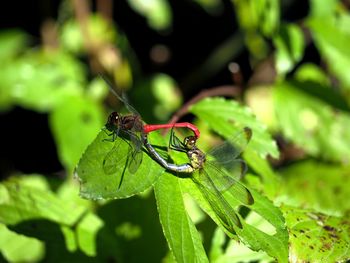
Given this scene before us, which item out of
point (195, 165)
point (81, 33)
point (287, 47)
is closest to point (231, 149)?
point (195, 165)

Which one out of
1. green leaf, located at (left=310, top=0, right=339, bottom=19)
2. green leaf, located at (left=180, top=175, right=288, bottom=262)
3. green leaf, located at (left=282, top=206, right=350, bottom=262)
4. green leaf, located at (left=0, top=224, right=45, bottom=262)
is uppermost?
green leaf, located at (left=310, top=0, right=339, bottom=19)

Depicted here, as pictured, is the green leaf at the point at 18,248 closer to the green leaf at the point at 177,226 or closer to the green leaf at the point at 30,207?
the green leaf at the point at 30,207

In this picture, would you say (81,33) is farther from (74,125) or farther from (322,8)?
(322,8)

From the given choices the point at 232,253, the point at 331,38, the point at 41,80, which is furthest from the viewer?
the point at 41,80

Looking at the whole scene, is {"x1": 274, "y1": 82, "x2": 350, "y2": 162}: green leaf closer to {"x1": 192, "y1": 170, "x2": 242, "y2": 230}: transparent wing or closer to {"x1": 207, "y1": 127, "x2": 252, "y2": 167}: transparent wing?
{"x1": 207, "y1": 127, "x2": 252, "y2": 167}: transparent wing

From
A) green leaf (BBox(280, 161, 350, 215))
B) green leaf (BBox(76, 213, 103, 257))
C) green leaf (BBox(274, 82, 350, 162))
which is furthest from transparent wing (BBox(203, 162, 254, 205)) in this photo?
green leaf (BBox(274, 82, 350, 162))

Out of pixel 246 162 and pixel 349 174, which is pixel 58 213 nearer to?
pixel 246 162

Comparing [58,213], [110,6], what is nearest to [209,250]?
[58,213]
